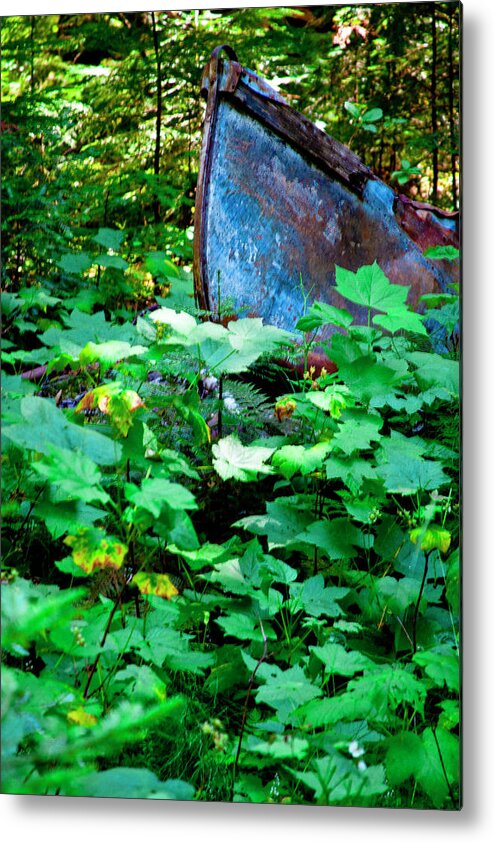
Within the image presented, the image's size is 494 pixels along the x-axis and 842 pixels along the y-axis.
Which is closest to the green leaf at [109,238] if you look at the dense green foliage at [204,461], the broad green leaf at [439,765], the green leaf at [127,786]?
the dense green foliage at [204,461]

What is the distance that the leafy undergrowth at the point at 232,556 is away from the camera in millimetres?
1639

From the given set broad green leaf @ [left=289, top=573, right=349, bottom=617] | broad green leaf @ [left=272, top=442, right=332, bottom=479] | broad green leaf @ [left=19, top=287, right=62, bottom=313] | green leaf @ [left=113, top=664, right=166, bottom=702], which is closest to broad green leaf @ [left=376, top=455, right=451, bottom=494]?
broad green leaf @ [left=272, top=442, right=332, bottom=479]

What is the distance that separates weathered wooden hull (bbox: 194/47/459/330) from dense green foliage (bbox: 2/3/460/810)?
6 cm

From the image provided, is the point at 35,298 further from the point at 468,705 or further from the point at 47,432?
the point at 468,705

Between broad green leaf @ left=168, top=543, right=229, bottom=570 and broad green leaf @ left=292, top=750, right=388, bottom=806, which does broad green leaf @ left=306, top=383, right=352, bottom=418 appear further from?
broad green leaf @ left=292, top=750, right=388, bottom=806

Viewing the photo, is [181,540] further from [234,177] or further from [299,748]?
[234,177]

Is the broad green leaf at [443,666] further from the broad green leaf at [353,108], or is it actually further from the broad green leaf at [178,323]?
the broad green leaf at [353,108]

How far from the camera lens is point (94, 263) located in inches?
83.7

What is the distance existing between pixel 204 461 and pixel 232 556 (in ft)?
0.73

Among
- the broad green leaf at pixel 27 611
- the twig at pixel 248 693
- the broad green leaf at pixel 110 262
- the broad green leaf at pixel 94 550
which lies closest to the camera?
the broad green leaf at pixel 27 611

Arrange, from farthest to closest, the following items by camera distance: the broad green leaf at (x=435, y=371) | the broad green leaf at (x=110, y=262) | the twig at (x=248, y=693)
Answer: the broad green leaf at (x=110, y=262) < the broad green leaf at (x=435, y=371) < the twig at (x=248, y=693)

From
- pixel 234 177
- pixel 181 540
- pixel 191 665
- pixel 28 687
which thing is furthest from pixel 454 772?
pixel 234 177

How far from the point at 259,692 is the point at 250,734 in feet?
0.35

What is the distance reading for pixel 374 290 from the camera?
6.14 feet
